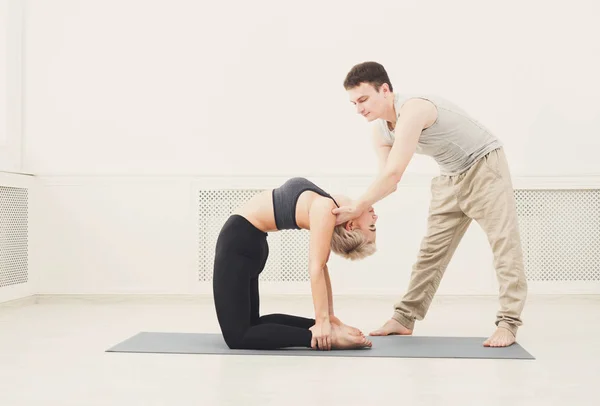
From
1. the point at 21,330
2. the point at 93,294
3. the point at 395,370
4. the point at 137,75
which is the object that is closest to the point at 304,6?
the point at 137,75

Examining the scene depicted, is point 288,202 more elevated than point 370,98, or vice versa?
point 370,98

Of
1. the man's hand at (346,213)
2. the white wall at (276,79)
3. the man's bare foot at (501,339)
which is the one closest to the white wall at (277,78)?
the white wall at (276,79)

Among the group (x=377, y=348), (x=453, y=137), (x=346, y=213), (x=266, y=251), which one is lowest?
(x=377, y=348)

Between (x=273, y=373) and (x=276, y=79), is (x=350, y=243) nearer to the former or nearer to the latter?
(x=273, y=373)

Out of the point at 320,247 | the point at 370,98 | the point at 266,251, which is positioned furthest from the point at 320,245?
the point at 370,98

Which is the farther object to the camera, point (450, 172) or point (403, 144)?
point (450, 172)

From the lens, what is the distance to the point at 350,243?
99.2 inches

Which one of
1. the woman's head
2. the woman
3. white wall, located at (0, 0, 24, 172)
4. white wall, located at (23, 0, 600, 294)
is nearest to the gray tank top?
the woman

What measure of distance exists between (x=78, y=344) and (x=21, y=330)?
536 millimetres

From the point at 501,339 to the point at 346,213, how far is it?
78cm

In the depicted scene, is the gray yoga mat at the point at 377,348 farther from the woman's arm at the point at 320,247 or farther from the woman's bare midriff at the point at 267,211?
the woman's bare midriff at the point at 267,211

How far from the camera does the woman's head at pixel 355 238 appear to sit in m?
2.52

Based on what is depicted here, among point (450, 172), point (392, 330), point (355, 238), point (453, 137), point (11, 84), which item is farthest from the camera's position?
point (11, 84)

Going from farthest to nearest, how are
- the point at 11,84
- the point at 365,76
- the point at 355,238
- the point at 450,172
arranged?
the point at 11,84, the point at 450,172, the point at 365,76, the point at 355,238
